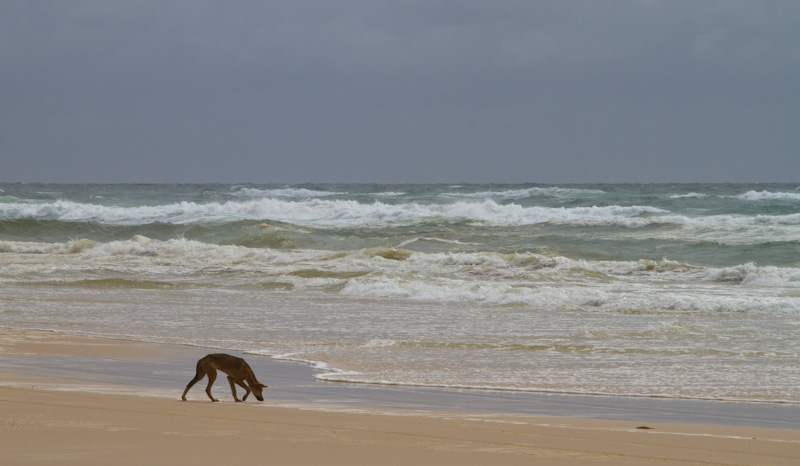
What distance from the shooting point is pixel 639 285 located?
1639 centimetres

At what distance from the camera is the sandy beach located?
4.00 m

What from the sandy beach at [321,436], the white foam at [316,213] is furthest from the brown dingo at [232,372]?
the white foam at [316,213]

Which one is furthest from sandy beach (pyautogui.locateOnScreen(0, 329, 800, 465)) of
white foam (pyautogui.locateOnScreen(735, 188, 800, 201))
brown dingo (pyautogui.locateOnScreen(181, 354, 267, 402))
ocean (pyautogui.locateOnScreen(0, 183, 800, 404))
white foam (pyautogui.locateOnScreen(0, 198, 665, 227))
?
white foam (pyautogui.locateOnScreen(735, 188, 800, 201))

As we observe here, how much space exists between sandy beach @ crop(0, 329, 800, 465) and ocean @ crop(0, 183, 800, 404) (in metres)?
1.72

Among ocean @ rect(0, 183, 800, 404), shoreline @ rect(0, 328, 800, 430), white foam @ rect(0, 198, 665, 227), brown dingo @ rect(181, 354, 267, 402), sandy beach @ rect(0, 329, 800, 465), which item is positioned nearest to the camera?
sandy beach @ rect(0, 329, 800, 465)

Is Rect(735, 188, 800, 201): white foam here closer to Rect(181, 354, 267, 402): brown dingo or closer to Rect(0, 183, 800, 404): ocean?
Rect(0, 183, 800, 404): ocean

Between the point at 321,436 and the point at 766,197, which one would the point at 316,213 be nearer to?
the point at 766,197

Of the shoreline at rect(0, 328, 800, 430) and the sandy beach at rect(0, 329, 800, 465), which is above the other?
the sandy beach at rect(0, 329, 800, 465)

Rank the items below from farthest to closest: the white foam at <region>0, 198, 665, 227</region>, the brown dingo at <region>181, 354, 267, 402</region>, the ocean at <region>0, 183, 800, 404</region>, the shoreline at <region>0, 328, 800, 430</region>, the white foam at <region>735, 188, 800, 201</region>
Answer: the white foam at <region>735, 188, 800, 201</region> → the white foam at <region>0, 198, 665, 227</region> → the ocean at <region>0, 183, 800, 404</region> → the brown dingo at <region>181, 354, 267, 402</region> → the shoreline at <region>0, 328, 800, 430</region>

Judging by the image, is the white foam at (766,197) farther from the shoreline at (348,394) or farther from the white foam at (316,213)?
the shoreline at (348,394)

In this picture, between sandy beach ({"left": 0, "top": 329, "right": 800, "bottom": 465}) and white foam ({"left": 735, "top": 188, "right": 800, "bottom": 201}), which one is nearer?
sandy beach ({"left": 0, "top": 329, "right": 800, "bottom": 465})

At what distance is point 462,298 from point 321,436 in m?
9.94

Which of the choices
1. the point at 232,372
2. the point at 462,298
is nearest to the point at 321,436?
the point at 232,372

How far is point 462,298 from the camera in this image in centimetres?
1432
